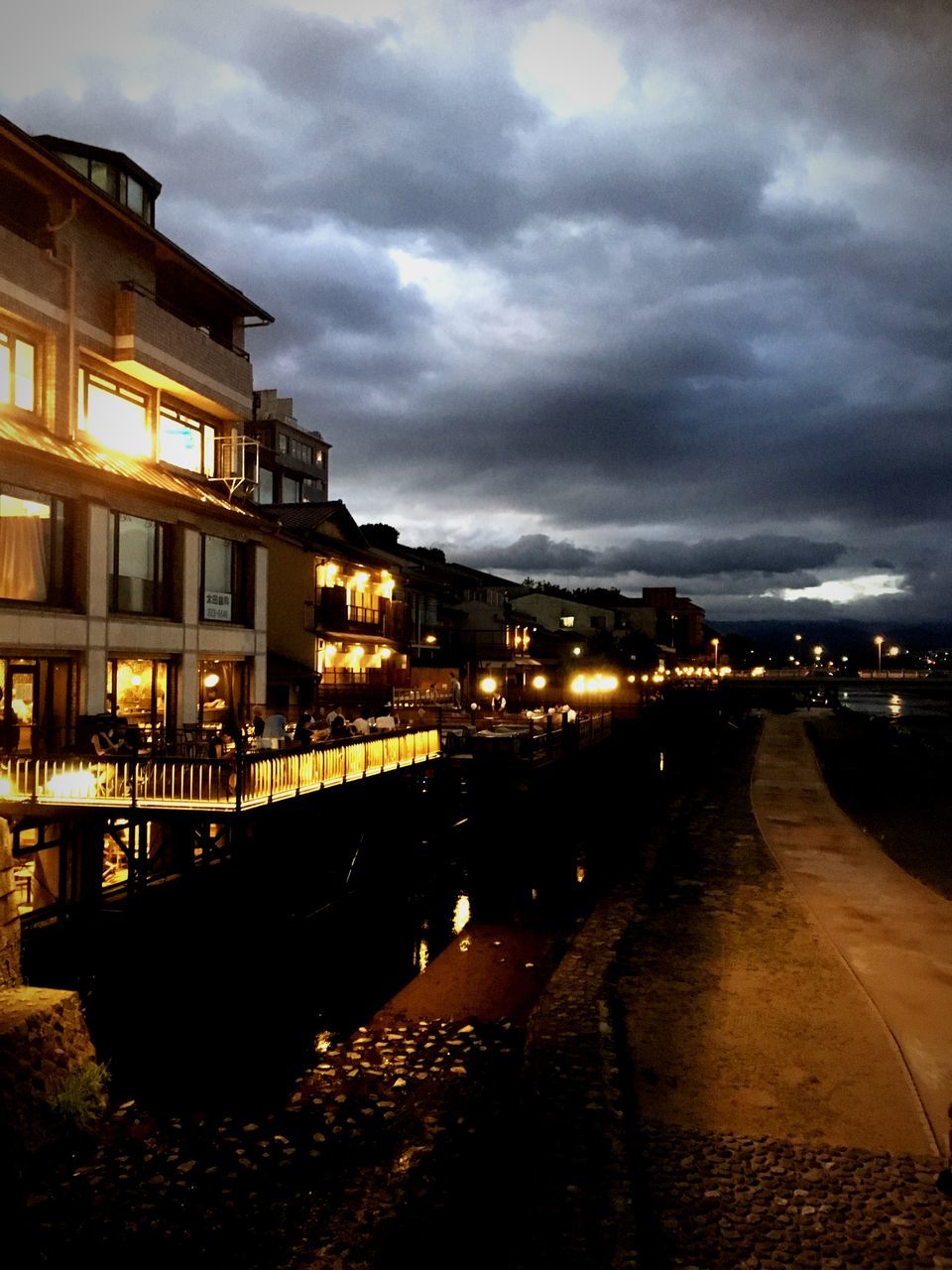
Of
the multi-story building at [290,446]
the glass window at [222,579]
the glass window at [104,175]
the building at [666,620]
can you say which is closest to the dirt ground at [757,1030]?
the glass window at [222,579]

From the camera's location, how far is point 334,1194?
9.92m

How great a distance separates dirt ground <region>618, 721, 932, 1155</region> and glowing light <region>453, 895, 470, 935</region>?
4820 mm

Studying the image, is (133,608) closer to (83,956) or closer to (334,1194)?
(83,956)

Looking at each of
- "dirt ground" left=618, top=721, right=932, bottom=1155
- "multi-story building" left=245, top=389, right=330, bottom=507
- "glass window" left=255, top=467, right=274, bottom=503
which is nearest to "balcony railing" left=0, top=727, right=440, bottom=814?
"dirt ground" left=618, top=721, right=932, bottom=1155

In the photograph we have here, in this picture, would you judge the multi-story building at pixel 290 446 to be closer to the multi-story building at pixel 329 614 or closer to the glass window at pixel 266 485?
the glass window at pixel 266 485

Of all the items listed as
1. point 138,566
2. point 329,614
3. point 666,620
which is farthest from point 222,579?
point 666,620

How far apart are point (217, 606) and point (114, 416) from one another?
19.7ft

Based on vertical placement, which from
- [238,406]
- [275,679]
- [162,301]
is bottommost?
[275,679]

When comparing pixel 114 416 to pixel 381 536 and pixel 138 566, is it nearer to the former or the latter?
pixel 138 566

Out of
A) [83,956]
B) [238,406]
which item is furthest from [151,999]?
[238,406]

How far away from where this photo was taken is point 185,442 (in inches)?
1008

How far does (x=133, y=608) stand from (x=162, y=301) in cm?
914

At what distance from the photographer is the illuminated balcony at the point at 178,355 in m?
22.2

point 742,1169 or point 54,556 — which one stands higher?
point 54,556
